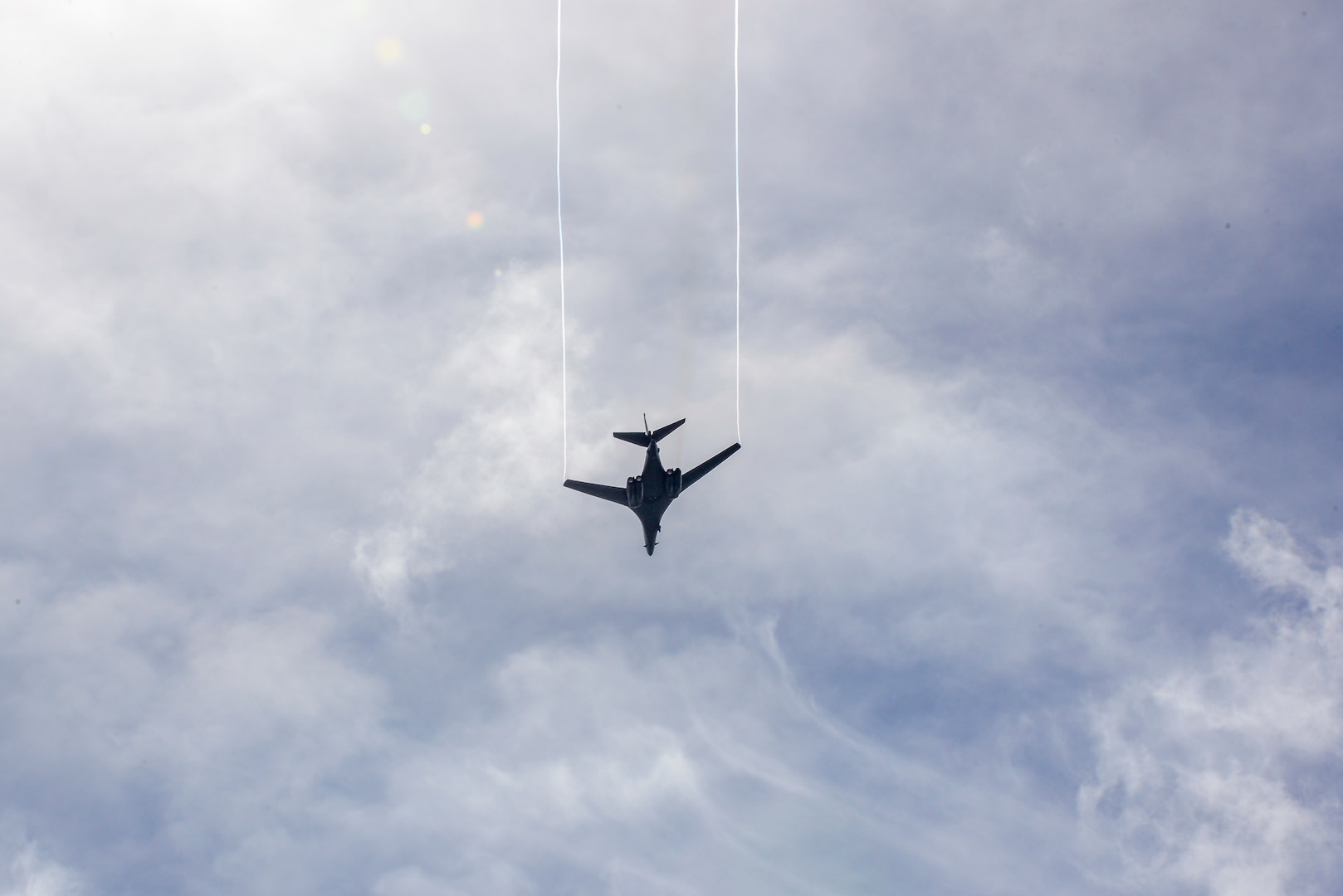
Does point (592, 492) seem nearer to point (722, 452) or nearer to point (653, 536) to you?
point (653, 536)

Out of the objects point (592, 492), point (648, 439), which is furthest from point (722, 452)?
point (592, 492)

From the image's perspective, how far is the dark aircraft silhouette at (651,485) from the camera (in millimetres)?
Result: 99500

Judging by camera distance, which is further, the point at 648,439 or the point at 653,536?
the point at 653,536

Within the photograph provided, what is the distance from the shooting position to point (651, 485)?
102625mm

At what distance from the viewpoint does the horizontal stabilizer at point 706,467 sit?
103 m

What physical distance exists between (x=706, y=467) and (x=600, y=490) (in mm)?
12566

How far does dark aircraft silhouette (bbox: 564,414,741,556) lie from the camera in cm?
9950

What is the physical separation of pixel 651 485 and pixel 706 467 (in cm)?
642

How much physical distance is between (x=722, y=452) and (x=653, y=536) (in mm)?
14110

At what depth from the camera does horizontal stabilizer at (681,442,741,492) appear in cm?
10281

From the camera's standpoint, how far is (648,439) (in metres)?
99.4

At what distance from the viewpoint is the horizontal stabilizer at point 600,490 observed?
106 m

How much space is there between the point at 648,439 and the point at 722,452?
8868mm

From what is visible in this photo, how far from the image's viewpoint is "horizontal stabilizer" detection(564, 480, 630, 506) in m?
106
